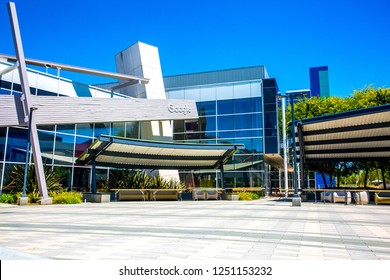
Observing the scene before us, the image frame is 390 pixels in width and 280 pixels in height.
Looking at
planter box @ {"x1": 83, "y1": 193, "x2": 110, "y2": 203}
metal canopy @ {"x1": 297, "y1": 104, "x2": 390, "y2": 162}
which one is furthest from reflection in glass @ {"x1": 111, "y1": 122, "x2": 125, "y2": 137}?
metal canopy @ {"x1": 297, "y1": 104, "x2": 390, "y2": 162}

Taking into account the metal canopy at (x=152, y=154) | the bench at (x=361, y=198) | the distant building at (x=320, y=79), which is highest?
the distant building at (x=320, y=79)

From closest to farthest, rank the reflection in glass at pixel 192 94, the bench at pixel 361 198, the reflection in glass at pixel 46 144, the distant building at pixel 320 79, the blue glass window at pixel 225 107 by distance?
the bench at pixel 361 198 < the reflection in glass at pixel 46 144 < the blue glass window at pixel 225 107 < the reflection in glass at pixel 192 94 < the distant building at pixel 320 79

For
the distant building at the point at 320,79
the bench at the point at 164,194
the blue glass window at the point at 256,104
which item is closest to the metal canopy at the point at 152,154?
the bench at the point at 164,194

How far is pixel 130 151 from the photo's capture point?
2283 centimetres

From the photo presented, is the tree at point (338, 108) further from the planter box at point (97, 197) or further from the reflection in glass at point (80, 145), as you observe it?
the planter box at point (97, 197)

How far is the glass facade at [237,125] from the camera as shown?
32594 mm

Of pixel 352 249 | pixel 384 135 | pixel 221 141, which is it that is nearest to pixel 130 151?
pixel 221 141

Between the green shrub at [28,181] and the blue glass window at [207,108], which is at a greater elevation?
the blue glass window at [207,108]

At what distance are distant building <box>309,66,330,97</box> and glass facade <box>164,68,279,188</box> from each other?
130 metres

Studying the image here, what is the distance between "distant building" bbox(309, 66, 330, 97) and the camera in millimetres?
154125

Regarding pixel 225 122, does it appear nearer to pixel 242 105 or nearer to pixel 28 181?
pixel 242 105

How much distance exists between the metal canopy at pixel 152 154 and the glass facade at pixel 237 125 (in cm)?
568

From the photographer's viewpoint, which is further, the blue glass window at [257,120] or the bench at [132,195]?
the blue glass window at [257,120]

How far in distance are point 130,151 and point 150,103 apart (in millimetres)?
4402
